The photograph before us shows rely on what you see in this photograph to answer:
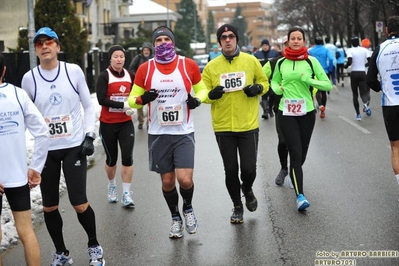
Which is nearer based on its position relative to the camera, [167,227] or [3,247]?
[3,247]

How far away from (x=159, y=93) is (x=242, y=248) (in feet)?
5.33

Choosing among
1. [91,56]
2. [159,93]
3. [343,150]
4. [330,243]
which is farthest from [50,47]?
[91,56]

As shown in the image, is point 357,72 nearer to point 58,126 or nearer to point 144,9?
point 58,126

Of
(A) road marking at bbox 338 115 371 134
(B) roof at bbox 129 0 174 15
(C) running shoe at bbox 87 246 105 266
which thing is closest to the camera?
(C) running shoe at bbox 87 246 105 266

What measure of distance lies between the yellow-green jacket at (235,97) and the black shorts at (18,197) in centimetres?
255

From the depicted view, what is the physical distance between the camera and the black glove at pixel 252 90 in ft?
22.8

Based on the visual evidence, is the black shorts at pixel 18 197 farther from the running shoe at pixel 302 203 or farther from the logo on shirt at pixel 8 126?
the running shoe at pixel 302 203

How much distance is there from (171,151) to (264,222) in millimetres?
1365

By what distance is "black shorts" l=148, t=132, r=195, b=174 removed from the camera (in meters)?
6.67

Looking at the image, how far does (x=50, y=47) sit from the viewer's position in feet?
19.0

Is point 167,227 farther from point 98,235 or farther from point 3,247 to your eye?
point 3,247

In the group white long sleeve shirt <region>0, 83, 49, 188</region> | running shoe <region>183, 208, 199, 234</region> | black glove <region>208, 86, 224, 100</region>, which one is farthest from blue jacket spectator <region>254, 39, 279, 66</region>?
white long sleeve shirt <region>0, 83, 49, 188</region>

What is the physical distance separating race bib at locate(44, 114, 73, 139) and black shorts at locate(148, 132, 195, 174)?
113cm

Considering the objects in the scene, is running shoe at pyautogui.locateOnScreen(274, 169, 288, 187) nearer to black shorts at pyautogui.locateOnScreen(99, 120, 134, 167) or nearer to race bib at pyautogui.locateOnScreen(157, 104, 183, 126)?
black shorts at pyautogui.locateOnScreen(99, 120, 134, 167)
